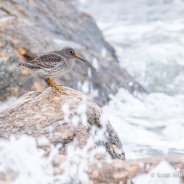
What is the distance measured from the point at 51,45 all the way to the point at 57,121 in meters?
3.84

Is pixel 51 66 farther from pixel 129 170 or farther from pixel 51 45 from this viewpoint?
pixel 51 45

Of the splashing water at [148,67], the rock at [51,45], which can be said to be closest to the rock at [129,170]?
the splashing water at [148,67]

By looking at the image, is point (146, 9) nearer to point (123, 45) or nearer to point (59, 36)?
point (123, 45)

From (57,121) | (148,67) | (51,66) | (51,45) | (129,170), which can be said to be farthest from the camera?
(148,67)

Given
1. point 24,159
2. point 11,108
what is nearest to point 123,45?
point 11,108

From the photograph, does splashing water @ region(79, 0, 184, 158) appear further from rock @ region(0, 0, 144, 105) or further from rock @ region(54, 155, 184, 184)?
rock @ region(54, 155, 184, 184)

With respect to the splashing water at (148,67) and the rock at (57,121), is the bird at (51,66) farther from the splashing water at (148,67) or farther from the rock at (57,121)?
A: the splashing water at (148,67)

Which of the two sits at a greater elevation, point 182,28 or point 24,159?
point 24,159

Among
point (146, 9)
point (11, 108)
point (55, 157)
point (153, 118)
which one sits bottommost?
point (146, 9)

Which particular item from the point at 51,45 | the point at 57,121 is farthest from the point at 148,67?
the point at 57,121

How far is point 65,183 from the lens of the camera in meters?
4.40

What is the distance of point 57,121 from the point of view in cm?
564

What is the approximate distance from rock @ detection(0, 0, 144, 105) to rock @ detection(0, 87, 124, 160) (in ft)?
7.42

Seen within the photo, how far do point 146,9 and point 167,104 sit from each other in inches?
355
